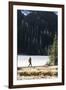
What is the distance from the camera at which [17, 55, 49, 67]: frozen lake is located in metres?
2.20

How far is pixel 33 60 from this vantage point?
88.2 inches

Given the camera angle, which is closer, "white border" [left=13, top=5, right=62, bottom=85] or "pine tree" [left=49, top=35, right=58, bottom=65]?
"white border" [left=13, top=5, right=62, bottom=85]

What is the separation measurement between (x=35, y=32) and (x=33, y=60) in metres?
0.30

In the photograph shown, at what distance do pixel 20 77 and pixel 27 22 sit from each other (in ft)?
1.94

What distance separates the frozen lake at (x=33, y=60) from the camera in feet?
7.23

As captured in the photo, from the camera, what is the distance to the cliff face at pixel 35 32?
2215 mm

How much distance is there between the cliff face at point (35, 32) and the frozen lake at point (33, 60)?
4cm

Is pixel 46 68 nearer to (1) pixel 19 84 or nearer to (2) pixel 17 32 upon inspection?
(1) pixel 19 84

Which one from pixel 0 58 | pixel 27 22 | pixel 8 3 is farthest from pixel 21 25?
pixel 0 58

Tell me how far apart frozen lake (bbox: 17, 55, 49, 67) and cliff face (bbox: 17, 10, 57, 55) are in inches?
1.7

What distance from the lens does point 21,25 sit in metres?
2.21

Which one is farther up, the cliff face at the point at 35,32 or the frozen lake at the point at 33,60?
the cliff face at the point at 35,32

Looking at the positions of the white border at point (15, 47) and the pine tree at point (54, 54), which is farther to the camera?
the pine tree at point (54, 54)

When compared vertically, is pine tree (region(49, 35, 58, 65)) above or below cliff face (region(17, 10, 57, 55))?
below
